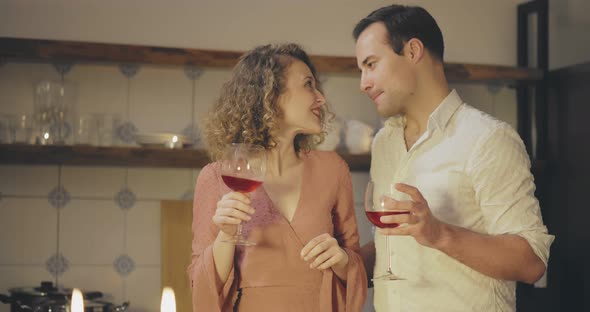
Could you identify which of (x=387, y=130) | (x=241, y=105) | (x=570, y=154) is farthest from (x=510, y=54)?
(x=241, y=105)

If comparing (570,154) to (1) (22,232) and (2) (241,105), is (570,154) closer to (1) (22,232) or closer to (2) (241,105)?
(2) (241,105)

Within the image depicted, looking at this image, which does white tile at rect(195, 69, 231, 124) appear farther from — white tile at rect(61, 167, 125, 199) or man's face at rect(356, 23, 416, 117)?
man's face at rect(356, 23, 416, 117)

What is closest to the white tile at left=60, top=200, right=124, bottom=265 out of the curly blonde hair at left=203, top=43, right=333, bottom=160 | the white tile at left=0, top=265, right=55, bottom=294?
the white tile at left=0, top=265, right=55, bottom=294

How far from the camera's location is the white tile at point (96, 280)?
3455mm

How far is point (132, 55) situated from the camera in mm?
3232

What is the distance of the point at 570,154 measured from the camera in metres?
3.65

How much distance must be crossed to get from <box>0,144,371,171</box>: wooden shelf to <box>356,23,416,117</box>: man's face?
3.53 feet

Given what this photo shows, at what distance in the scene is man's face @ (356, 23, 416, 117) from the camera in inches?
89.1

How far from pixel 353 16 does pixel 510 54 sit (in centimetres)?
84

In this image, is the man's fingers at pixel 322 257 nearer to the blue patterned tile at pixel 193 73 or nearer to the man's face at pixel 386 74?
the man's face at pixel 386 74

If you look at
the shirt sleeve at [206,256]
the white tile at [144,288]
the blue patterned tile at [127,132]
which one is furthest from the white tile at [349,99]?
the shirt sleeve at [206,256]

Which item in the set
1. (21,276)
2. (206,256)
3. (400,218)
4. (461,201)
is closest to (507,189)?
(461,201)

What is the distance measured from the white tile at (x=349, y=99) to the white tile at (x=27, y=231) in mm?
1362

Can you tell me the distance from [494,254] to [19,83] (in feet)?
7.57
